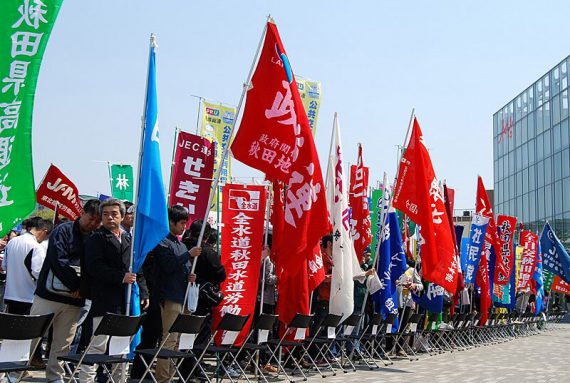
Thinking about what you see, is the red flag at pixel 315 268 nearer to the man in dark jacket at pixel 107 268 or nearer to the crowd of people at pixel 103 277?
the crowd of people at pixel 103 277

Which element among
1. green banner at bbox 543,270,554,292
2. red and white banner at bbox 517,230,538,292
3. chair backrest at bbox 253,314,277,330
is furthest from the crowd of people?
green banner at bbox 543,270,554,292

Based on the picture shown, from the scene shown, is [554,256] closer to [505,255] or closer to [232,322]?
[505,255]

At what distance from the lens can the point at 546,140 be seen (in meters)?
49.2

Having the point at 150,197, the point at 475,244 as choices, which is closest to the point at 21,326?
the point at 150,197

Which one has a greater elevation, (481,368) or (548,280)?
(548,280)

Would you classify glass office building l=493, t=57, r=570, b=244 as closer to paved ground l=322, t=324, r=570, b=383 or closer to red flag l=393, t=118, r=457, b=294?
paved ground l=322, t=324, r=570, b=383

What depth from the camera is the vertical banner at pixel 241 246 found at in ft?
37.4

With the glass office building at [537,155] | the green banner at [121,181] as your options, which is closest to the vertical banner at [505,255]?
the green banner at [121,181]

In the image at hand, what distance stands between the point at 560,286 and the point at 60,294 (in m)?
27.3

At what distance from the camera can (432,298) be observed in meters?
18.3

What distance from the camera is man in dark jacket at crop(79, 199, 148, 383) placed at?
823 cm

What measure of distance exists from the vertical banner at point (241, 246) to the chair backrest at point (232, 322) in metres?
0.87

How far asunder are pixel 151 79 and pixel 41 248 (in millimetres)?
3159

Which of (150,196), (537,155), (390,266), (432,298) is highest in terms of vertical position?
(537,155)
